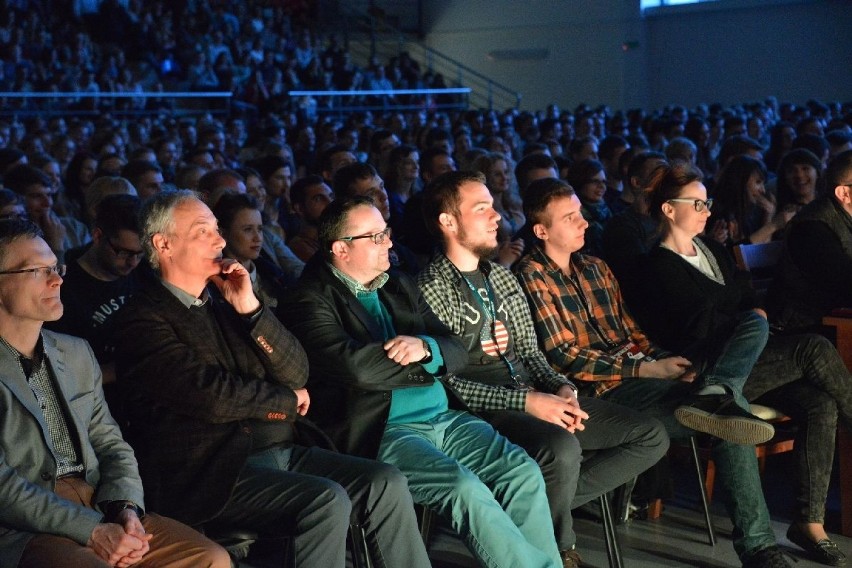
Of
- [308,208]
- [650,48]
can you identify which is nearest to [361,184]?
[308,208]

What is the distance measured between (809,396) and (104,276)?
240cm

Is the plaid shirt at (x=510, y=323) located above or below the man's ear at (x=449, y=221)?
below

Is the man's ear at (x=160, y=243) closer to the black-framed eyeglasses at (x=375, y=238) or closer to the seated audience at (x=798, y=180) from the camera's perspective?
the black-framed eyeglasses at (x=375, y=238)

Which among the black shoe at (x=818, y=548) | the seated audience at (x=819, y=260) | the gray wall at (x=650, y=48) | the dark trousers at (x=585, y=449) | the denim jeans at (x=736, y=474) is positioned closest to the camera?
the dark trousers at (x=585, y=449)

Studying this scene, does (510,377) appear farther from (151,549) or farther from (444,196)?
(151,549)

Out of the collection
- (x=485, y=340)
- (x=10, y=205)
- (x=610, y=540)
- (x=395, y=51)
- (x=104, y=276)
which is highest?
(x=395, y=51)

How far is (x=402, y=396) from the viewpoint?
3482 millimetres

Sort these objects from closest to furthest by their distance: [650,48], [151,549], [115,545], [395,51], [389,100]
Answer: [115,545] → [151,549] → [389,100] → [650,48] → [395,51]

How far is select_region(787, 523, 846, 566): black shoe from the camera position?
3.82m

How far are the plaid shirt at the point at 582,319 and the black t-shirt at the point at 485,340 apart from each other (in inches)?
9.0

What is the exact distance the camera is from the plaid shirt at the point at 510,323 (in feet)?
12.1

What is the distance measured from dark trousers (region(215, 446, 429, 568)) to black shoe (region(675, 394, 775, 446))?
3.58 ft

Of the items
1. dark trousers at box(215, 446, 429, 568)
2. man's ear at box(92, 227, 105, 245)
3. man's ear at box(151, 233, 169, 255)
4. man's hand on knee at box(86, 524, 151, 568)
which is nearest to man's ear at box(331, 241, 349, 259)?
man's ear at box(151, 233, 169, 255)

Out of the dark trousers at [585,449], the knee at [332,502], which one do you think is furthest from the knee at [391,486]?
the dark trousers at [585,449]
